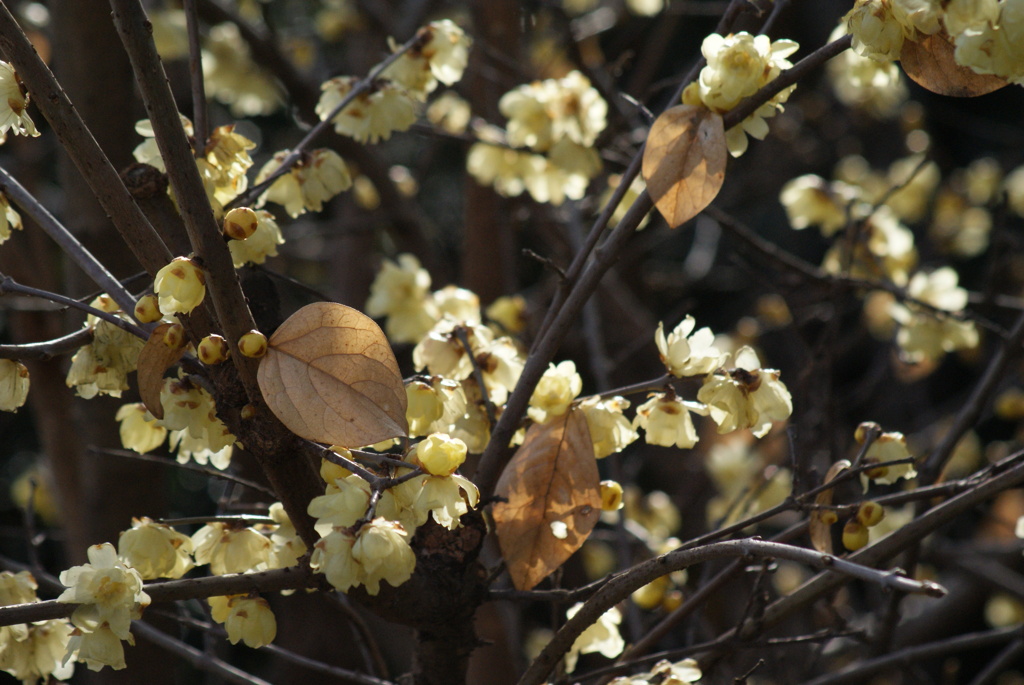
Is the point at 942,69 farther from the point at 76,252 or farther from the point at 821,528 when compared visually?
the point at 76,252

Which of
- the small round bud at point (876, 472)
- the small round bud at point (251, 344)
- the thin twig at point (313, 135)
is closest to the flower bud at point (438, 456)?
the small round bud at point (251, 344)

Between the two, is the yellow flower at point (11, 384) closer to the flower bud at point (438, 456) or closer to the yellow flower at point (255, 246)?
the yellow flower at point (255, 246)

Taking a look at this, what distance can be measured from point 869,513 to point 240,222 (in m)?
0.77

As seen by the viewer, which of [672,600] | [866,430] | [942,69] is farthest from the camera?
[672,600]

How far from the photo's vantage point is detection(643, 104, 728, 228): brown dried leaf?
0.96 meters

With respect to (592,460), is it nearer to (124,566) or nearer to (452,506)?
(452,506)

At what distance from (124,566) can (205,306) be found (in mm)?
269

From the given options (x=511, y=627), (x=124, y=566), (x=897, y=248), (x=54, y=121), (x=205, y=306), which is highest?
(x=54, y=121)

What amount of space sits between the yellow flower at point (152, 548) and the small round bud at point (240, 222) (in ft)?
1.19

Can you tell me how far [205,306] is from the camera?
93 centimetres

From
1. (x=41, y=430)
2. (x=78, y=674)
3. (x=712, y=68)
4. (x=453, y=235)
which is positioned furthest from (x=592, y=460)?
(x=453, y=235)

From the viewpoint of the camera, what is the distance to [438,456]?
820 millimetres

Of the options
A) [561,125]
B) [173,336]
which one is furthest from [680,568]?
[561,125]

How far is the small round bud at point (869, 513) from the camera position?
1.03 meters
